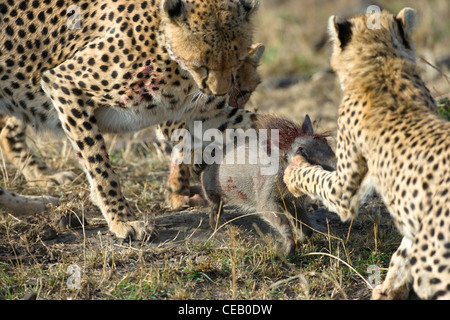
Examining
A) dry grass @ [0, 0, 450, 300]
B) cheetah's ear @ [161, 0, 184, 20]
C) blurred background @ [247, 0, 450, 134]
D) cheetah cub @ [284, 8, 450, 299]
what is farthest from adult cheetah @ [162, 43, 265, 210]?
blurred background @ [247, 0, 450, 134]

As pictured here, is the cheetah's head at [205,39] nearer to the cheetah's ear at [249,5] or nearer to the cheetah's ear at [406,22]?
the cheetah's ear at [249,5]

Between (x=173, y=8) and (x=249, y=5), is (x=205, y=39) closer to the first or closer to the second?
(x=173, y=8)

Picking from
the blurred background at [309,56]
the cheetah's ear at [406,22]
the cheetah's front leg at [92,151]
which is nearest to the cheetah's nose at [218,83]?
the cheetah's front leg at [92,151]

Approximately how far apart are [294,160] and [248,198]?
430 mm

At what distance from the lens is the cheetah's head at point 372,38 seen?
11.1ft

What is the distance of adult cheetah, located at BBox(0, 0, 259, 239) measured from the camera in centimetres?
412

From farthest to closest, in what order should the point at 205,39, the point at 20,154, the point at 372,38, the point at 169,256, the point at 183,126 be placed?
the point at 20,154 → the point at 183,126 → the point at 205,39 → the point at 169,256 → the point at 372,38

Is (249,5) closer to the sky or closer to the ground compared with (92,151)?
closer to the sky

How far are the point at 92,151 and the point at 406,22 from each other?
6.64ft

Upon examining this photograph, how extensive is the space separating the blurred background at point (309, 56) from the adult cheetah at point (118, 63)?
2.36m

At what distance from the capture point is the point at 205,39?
407cm

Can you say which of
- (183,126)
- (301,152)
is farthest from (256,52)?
(301,152)

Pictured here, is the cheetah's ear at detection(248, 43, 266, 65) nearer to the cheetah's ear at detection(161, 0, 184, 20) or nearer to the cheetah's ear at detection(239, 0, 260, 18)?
the cheetah's ear at detection(239, 0, 260, 18)
